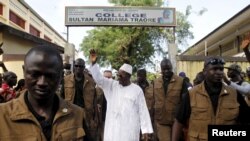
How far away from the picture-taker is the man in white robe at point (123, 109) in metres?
6.66

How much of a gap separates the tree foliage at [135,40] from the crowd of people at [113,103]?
18.6 metres

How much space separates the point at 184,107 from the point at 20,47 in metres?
13.3

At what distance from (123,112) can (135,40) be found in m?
22.0

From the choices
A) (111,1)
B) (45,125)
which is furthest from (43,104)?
(111,1)

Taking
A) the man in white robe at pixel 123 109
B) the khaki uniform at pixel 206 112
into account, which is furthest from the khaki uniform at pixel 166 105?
the khaki uniform at pixel 206 112

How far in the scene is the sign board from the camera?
1747 centimetres

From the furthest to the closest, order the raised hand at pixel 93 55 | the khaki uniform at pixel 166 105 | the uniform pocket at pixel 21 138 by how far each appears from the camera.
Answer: the khaki uniform at pixel 166 105
the raised hand at pixel 93 55
the uniform pocket at pixel 21 138

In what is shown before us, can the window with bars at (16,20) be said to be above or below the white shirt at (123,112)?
above

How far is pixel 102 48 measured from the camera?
103ft

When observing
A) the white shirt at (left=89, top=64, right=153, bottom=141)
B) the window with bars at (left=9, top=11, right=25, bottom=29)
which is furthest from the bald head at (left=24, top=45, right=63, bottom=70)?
the window with bars at (left=9, top=11, right=25, bottom=29)

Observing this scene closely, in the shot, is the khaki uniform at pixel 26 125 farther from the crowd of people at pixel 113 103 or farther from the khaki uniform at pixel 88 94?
the khaki uniform at pixel 88 94

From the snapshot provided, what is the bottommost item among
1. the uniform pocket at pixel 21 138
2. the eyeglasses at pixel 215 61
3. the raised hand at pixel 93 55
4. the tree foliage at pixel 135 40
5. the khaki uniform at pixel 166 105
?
the khaki uniform at pixel 166 105

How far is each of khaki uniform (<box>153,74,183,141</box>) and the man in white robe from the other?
1367mm

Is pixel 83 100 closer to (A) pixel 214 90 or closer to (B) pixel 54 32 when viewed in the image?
(A) pixel 214 90
